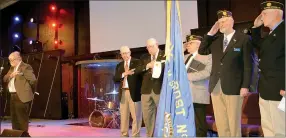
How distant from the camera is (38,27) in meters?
10.7

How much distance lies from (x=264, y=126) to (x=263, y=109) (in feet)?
0.48

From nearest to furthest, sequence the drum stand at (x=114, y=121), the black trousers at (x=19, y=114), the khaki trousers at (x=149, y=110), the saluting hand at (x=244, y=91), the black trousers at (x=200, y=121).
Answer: the saluting hand at (x=244, y=91) < the black trousers at (x=200, y=121) < the khaki trousers at (x=149, y=110) < the black trousers at (x=19, y=114) < the drum stand at (x=114, y=121)

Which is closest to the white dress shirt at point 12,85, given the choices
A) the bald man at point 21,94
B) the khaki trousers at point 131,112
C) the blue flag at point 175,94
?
the bald man at point 21,94

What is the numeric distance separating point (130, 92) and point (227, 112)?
1.60 meters

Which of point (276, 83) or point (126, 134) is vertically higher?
point (276, 83)

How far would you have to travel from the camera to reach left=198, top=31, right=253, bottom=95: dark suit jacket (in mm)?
3086

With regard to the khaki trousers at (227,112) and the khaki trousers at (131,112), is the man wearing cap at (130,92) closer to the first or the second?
the khaki trousers at (131,112)

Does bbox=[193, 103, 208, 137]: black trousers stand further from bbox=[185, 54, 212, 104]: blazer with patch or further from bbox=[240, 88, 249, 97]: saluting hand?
bbox=[240, 88, 249, 97]: saluting hand

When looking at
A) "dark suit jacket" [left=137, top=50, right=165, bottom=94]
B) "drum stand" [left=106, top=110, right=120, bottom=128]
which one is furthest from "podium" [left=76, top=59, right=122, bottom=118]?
"dark suit jacket" [left=137, top=50, right=165, bottom=94]

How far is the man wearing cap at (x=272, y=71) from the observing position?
2.72 metres

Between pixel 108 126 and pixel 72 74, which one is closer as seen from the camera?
pixel 108 126

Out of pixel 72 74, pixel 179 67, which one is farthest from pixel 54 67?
pixel 179 67

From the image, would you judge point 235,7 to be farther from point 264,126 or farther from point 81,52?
point 81,52

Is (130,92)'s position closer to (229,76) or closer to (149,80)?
(149,80)
